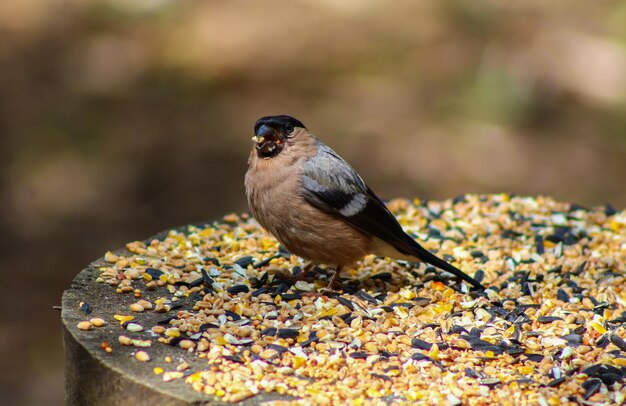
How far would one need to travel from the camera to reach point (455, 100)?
30.7 ft

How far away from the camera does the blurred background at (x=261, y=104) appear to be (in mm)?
7828

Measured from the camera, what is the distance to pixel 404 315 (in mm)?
3902

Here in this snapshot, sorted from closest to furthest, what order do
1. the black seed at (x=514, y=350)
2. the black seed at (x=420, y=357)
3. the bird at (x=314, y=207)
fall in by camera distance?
the black seed at (x=420, y=357)
the black seed at (x=514, y=350)
the bird at (x=314, y=207)

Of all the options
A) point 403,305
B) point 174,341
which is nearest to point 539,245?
point 403,305

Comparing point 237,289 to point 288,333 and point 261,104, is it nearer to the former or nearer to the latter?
point 288,333

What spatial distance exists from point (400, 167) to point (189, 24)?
3.34m

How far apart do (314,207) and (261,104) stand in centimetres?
519

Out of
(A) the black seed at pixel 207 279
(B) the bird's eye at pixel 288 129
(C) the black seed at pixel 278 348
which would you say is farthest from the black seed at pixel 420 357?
(B) the bird's eye at pixel 288 129

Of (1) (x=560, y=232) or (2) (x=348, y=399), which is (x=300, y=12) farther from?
(2) (x=348, y=399)

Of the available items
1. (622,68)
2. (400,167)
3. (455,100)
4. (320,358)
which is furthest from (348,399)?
(622,68)

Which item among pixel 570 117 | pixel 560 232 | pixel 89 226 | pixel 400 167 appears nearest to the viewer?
pixel 560 232

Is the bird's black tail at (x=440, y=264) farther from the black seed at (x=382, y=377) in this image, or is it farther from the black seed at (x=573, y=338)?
the black seed at (x=382, y=377)

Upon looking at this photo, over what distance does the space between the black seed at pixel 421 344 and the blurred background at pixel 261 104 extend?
13.2ft

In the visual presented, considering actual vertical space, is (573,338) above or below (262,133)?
below
